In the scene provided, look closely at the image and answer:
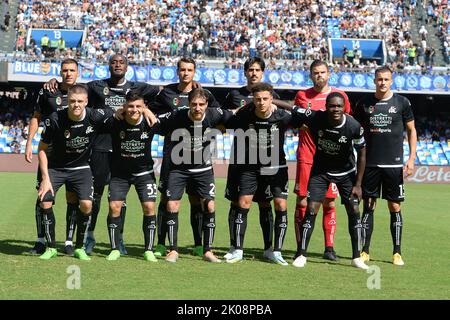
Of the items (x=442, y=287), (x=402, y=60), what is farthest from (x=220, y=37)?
(x=442, y=287)

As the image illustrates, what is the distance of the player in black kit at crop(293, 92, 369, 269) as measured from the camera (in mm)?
9805

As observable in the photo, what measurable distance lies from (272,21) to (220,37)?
11.4ft

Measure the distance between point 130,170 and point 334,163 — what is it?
2.65 meters

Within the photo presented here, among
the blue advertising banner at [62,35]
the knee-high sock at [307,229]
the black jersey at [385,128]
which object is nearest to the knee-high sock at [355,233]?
the knee-high sock at [307,229]

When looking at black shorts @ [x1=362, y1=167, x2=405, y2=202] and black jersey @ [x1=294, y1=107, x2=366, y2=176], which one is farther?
black shorts @ [x1=362, y1=167, x2=405, y2=202]

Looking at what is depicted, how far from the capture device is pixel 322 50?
132ft

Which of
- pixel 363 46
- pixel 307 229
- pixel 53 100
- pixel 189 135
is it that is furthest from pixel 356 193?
pixel 363 46

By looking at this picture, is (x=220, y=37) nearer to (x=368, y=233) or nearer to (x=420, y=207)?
(x=420, y=207)

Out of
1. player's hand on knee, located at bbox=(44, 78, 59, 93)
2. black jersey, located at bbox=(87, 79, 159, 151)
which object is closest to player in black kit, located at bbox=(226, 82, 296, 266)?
black jersey, located at bbox=(87, 79, 159, 151)

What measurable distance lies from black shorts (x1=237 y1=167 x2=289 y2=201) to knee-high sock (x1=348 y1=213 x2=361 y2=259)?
0.93m

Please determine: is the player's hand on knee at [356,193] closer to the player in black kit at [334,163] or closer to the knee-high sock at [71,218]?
the player in black kit at [334,163]

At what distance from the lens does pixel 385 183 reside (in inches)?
411

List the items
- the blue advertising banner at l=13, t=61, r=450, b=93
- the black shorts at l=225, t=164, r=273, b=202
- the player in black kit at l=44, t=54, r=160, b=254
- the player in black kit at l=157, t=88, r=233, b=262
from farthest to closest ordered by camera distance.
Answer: the blue advertising banner at l=13, t=61, r=450, b=93, the player in black kit at l=44, t=54, r=160, b=254, the black shorts at l=225, t=164, r=273, b=202, the player in black kit at l=157, t=88, r=233, b=262

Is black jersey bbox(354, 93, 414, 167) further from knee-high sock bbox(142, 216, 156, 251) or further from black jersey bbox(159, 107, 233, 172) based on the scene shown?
knee-high sock bbox(142, 216, 156, 251)
